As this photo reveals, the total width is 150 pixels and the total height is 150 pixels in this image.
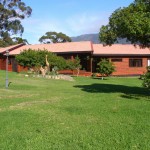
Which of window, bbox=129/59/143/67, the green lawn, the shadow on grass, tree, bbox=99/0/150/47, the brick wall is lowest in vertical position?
the green lawn

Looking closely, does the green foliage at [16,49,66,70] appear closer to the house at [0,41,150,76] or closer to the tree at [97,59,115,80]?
the tree at [97,59,115,80]

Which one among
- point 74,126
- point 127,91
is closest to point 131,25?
point 127,91

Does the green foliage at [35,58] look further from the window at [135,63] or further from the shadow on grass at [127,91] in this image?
the shadow on grass at [127,91]

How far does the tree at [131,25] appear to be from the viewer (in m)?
14.1

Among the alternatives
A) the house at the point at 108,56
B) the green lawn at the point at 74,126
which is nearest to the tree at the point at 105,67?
the house at the point at 108,56

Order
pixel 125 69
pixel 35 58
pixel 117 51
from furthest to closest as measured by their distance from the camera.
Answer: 1. pixel 125 69
2. pixel 117 51
3. pixel 35 58

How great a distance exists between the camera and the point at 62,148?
6.88 metres

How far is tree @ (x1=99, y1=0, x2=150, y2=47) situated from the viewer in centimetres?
1408

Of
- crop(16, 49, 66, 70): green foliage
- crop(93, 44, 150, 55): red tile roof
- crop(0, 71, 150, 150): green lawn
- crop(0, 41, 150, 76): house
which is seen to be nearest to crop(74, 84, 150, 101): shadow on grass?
crop(0, 71, 150, 150): green lawn

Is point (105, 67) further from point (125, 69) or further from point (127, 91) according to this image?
point (127, 91)

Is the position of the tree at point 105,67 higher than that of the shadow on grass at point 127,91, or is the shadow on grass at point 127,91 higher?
the tree at point 105,67

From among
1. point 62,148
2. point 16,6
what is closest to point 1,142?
point 62,148

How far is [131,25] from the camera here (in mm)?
14328

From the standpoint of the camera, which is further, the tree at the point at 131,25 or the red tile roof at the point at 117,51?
the red tile roof at the point at 117,51
